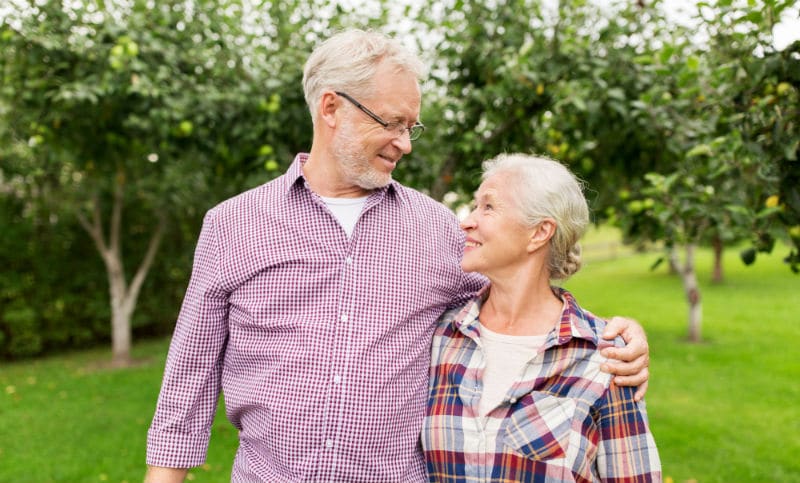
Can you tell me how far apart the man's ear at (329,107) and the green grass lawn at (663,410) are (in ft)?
12.0

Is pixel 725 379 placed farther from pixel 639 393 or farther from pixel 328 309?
pixel 328 309

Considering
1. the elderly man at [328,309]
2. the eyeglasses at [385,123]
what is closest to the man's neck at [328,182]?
the elderly man at [328,309]

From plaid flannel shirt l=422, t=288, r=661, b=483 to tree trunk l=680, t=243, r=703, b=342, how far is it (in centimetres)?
845

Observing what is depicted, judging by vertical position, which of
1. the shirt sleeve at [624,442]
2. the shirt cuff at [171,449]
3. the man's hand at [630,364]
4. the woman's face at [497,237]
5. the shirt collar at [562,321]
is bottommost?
the shirt cuff at [171,449]

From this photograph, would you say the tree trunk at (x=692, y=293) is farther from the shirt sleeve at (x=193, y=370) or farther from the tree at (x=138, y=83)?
the shirt sleeve at (x=193, y=370)

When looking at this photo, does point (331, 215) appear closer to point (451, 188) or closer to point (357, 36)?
point (357, 36)

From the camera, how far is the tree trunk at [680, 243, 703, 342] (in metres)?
9.89

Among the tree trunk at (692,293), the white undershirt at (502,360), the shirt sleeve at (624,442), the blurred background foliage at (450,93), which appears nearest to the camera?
the shirt sleeve at (624,442)

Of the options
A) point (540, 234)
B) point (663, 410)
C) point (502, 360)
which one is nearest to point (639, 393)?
point (502, 360)

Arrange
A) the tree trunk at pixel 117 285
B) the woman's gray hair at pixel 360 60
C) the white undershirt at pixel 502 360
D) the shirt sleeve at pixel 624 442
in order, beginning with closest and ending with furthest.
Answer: the shirt sleeve at pixel 624 442
the white undershirt at pixel 502 360
the woman's gray hair at pixel 360 60
the tree trunk at pixel 117 285

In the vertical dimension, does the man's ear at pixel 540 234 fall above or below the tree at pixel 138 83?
below

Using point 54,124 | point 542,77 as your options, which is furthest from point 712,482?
point 54,124

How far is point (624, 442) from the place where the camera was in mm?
1734

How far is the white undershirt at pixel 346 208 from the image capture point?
203cm
